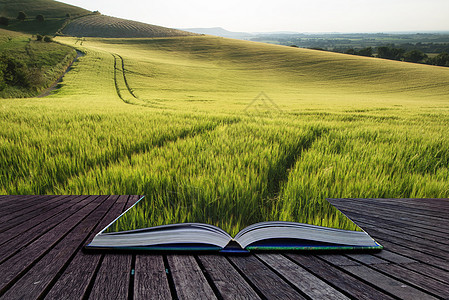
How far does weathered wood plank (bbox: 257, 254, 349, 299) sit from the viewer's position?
0.93 meters

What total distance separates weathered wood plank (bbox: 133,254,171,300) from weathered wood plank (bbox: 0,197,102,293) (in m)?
0.50

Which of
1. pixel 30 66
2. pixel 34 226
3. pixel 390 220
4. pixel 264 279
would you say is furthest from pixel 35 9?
pixel 390 220

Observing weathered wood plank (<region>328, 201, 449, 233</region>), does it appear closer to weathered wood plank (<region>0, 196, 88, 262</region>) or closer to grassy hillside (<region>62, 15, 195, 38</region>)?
weathered wood plank (<region>0, 196, 88, 262</region>)

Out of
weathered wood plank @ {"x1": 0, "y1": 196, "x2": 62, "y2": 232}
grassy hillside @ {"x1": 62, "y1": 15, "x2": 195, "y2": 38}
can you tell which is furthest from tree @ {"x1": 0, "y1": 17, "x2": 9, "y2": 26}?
weathered wood plank @ {"x1": 0, "y1": 196, "x2": 62, "y2": 232}

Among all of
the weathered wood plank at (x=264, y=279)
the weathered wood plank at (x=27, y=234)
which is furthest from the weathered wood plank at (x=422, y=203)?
the weathered wood plank at (x=27, y=234)

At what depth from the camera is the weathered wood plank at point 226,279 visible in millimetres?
918

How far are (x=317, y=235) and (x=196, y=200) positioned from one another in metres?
1.03

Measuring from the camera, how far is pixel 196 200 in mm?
2002

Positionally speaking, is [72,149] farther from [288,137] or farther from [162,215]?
[288,137]

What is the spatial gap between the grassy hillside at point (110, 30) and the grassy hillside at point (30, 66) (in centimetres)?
2624

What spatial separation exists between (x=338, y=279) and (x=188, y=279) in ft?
2.15

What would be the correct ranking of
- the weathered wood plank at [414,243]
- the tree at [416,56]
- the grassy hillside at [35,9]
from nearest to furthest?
the weathered wood plank at [414,243], the tree at [416,56], the grassy hillside at [35,9]

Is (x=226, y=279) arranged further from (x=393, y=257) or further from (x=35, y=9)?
(x=35, y=9)

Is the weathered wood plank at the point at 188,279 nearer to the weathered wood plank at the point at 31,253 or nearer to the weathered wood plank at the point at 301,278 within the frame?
the weathered wood plank at the point at 301,278
